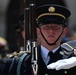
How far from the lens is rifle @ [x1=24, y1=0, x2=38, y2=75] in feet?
26.0

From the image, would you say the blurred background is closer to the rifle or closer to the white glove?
the rifle

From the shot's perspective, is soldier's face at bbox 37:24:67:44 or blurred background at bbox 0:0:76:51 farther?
blurred background at bbox 0:0:76:51

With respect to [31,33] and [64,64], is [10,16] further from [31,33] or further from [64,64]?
[64,64]

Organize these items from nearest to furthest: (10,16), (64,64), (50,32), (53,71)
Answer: (64,64) < (53,71) < (50,32) < (10,16)

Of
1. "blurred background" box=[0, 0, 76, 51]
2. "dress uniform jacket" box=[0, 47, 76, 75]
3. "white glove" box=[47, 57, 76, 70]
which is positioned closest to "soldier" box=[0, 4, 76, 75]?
"dress uniform jacket" box=[0, 47, 76, 75]

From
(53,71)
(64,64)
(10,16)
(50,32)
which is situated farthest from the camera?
(10,16)

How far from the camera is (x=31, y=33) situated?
820 centimetres

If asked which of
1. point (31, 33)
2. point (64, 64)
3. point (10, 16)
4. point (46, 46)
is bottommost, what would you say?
point (10, 16)

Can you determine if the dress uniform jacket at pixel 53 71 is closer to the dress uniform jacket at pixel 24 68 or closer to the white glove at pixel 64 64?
the dress uniform jacket at pixel 24 68

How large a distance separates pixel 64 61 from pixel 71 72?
213 mm

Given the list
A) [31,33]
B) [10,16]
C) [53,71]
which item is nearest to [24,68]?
[53,71]

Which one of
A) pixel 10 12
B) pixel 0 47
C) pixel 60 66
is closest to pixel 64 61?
pixel 60 66

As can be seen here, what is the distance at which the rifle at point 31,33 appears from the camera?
7923 millimetres

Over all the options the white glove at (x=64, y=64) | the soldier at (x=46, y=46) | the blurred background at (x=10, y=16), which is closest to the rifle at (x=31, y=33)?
the soldier at (x=46, y=46)
